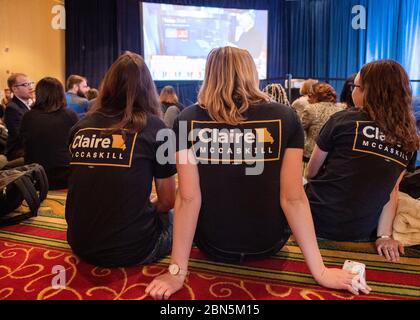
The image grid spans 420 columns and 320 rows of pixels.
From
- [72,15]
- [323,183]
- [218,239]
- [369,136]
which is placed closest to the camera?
[218,239]

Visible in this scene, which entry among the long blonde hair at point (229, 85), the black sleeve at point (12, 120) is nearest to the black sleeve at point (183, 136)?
the long blonde hair at point (229, 85)

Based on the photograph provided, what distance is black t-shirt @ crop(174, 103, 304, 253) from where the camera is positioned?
1.35 m

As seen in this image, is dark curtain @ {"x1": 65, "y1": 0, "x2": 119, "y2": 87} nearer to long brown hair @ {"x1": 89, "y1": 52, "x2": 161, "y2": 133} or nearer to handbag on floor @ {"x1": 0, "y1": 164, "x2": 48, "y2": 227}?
handbag on floor @ {"x1": 0, "y1": 164, "x2": 48, "y2": 227}

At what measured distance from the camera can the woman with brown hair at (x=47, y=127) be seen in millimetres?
2691

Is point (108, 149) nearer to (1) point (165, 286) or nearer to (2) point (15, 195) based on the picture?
(1) point (165, 286)

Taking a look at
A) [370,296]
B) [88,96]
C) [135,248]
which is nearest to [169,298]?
[135,248]

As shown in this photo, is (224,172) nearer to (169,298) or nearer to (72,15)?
(169,298)

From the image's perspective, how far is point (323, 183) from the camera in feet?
5.90

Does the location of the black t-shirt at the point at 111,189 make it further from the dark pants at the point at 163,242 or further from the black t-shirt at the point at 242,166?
the black t-shirt at the point at 242,166

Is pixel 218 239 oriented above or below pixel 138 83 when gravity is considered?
below

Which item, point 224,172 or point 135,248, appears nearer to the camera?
point 224,172

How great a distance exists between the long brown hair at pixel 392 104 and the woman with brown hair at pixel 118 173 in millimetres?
957
